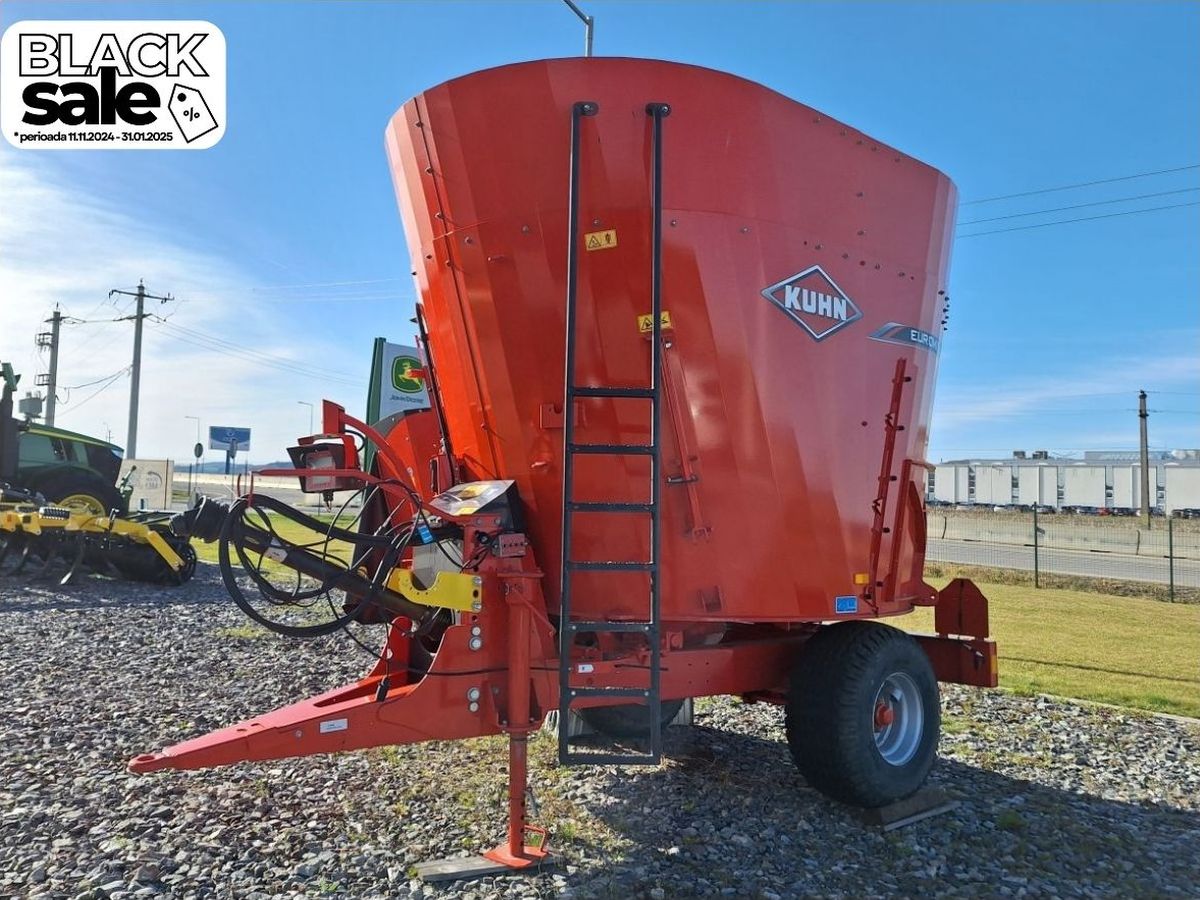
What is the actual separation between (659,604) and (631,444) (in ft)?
2.47

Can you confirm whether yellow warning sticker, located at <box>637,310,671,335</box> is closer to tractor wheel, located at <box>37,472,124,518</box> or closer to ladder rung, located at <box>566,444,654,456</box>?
Answer: ladder rung, located at <box>566,444,654,456</box>

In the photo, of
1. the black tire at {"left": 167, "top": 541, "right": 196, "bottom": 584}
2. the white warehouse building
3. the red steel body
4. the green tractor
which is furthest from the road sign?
the white warehouse building

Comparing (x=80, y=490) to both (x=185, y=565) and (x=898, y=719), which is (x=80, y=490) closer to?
(x=185, y=565)

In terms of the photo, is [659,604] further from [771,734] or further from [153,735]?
[153,735]

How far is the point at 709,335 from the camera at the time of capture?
4062 millimetres

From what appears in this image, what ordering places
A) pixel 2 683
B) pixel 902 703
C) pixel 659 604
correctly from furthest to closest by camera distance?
pixel 2 683 < pixel 902 703 < pixel 659 604

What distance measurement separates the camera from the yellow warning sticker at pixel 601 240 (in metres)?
4.02

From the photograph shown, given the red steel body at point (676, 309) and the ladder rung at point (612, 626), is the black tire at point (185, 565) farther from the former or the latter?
the ladder rung at point (612, 626)

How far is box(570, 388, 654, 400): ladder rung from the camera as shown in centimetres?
387

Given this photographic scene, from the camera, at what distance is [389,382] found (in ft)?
37.8

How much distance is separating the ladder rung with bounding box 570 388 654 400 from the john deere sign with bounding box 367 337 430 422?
25.6 ft

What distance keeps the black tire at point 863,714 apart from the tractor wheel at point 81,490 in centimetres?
1484

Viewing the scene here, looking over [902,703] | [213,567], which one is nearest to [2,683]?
[902,703]

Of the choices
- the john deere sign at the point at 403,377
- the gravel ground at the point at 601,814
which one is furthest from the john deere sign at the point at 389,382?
the gravel ground at the point at 601,814
